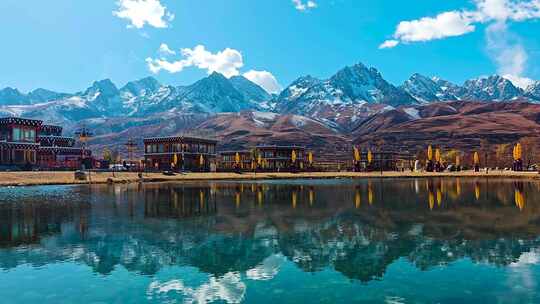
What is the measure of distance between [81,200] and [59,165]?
243 ft

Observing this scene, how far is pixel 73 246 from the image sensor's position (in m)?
24.4

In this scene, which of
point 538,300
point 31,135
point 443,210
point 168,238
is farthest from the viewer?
point 31,135

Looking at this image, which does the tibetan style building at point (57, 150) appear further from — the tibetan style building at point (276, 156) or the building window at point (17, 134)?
the tibetan style building at point (276, 156)

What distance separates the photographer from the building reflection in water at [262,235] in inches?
836

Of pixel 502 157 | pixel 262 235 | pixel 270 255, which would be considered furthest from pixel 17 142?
pixel 502 157

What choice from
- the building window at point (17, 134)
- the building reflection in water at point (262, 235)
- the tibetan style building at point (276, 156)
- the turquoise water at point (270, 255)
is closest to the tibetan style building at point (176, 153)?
the tibetan style building at point (276, 156)

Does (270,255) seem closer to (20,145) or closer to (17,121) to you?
(20,145)

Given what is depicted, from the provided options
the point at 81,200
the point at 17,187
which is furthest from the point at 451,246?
the point at 17,187

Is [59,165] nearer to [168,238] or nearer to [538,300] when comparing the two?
[168,238]

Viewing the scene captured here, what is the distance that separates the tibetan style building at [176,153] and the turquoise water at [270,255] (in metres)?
94.4

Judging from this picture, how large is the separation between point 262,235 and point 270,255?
17.2ft

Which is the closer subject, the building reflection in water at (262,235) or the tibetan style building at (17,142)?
the building reflection in water at (262,235)

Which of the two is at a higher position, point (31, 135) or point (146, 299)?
point (31, 135)

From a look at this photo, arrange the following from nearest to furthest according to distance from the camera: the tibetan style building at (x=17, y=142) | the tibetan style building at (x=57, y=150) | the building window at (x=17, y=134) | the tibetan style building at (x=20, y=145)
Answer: the tibetan style building at (x=20, y=145)
the tibetan style building at (x=17, y=142)
the building window at (x=17, y=134)
the tibetan style building at (x=57, y=150)
